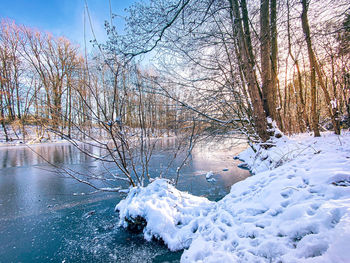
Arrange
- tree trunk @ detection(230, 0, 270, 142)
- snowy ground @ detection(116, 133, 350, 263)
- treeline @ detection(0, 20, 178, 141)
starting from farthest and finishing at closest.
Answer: tree trunk @ detection(230, 0, 270, 142) < treeline @ detection(0, 20, 178, 141) < snowy ground @ detection(116, 133, 350, 263)

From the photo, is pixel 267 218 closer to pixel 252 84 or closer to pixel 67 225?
pixel 67 225

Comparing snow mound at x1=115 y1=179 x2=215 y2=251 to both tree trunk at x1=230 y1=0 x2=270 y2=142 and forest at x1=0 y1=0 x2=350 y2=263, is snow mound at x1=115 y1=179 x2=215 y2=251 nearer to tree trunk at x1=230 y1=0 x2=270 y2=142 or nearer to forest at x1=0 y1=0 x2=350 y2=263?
forest at x1=0 y1=0 x2=350 y2=263

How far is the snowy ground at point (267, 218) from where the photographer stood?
134cm

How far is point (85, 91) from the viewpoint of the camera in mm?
2584

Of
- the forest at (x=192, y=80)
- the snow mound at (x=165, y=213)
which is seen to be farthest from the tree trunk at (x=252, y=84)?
the snow mound at (x=165, y=213)

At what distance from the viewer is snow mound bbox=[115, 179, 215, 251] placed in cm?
261

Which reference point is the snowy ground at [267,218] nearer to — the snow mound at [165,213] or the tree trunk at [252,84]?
the snow mound at [165,213]

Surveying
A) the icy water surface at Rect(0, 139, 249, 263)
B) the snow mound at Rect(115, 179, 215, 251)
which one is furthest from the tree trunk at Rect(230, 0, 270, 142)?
the snow mound at Rect(115, 179, 215, 251)

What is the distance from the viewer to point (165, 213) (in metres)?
2.88

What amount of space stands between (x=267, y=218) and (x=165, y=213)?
167 centimetres

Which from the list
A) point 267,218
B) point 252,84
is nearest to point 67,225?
point 267,218

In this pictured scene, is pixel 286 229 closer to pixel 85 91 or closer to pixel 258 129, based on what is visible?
pixel 85 91

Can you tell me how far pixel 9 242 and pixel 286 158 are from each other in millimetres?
5676

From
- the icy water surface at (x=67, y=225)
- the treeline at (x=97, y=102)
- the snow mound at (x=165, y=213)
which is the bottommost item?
the icy water surface at (x=67, y=225)
